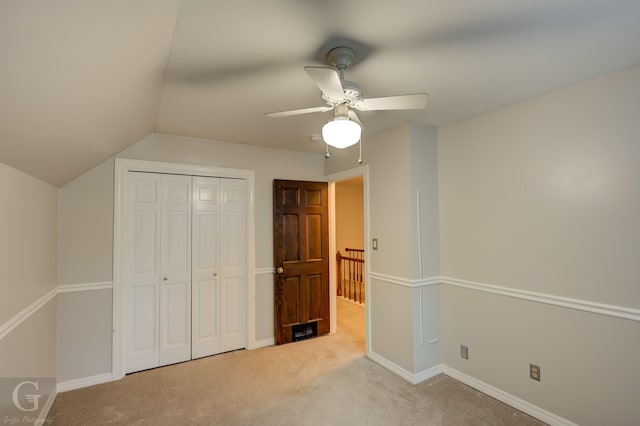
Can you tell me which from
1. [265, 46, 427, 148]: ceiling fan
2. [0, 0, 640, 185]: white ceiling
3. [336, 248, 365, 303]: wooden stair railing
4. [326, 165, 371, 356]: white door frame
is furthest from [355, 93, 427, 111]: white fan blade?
[336, 248, 365, 303]: wooden stair railing

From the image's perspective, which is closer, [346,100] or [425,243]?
[346,100]

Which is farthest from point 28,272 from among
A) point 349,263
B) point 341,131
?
point 349,263

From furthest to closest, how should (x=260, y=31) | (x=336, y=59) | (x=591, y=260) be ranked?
(x=591, y=260) → (x=336, y=59) → (x=260, y=31)

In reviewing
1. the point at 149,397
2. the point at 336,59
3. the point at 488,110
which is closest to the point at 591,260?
the point at 488,110

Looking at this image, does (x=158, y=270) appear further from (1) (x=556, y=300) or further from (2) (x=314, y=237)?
(1) (x=556, y=300)

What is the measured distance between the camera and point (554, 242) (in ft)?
7.36

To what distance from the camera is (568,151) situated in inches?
85.6

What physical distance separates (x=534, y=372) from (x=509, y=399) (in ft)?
1.13

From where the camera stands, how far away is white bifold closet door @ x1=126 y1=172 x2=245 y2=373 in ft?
10.2

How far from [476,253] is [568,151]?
3.58ft

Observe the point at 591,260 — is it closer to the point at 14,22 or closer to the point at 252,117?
the point at 252,117

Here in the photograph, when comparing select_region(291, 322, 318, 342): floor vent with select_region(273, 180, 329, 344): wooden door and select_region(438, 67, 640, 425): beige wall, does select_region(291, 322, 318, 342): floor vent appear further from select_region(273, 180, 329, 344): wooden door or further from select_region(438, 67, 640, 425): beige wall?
select_region(438, 67, 640, 425): beige wall

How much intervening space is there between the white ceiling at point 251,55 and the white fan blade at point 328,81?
269mm
